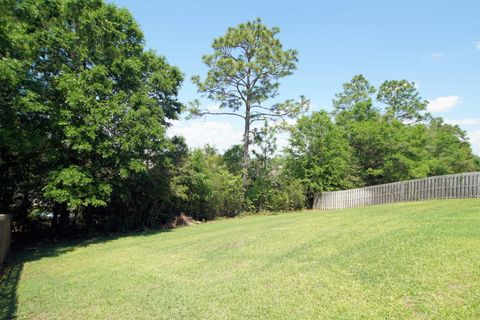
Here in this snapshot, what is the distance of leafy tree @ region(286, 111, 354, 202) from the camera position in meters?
23.8

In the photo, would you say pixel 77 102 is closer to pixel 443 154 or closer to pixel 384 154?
pixel 384 154

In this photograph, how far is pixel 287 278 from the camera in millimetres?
5730

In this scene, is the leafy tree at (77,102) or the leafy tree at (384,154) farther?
the leafy tree at (384,154)

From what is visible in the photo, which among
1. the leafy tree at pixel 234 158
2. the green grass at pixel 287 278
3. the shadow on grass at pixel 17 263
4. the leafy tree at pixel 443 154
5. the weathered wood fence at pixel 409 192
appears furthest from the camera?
the leafy tree at pixel 443 154

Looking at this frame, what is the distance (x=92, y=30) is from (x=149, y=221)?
9759 mm

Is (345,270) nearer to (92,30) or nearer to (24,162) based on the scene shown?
(92,30)

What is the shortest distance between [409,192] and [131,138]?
46.1ft

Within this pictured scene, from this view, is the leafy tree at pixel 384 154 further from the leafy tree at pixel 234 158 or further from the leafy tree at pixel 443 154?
the leafy tree at pixel 234 158

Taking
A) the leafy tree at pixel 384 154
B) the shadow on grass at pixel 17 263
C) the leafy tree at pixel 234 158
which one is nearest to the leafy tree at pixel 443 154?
the leafy tree at pixel 384 154

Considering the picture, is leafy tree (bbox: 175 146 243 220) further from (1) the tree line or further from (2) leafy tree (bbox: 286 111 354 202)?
(2) leafy tree (bbox: 286 111 354 202)

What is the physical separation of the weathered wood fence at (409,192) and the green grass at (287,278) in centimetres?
494

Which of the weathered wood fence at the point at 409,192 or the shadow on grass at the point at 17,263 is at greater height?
the weathered wood fence at the point at 409,192

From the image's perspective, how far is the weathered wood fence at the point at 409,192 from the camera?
45.1 feet

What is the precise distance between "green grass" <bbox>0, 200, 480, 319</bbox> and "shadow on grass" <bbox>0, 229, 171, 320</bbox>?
2.0 inches
